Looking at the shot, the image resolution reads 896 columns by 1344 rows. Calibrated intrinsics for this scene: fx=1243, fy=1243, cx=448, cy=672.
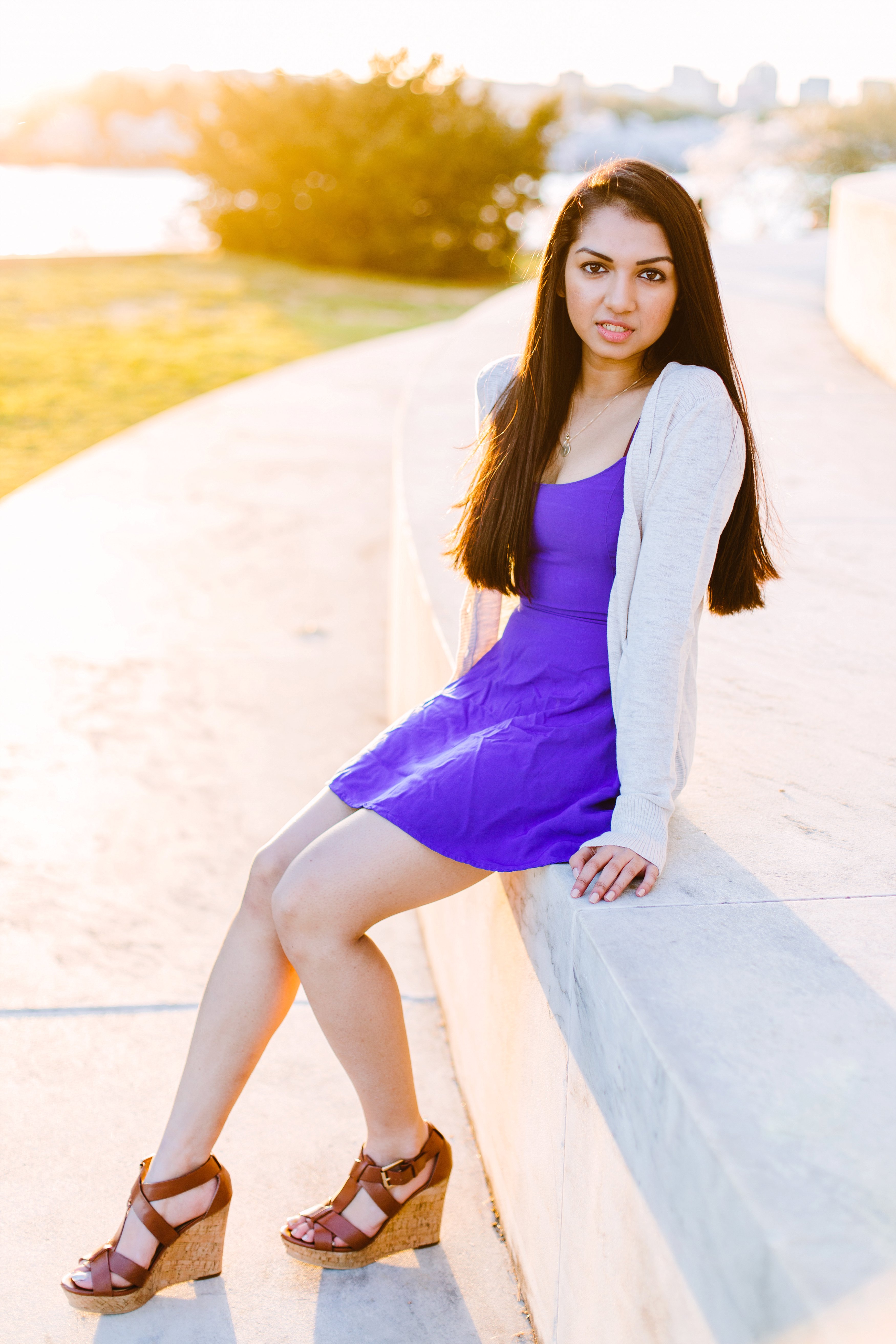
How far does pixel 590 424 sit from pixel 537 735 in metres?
0.58

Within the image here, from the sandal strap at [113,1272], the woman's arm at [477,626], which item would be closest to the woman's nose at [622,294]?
the woman's arm at [477,626]

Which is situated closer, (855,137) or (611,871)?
(611,871)

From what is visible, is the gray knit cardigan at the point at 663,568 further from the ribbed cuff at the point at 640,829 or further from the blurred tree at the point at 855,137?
the blurred tree at the point at 855,137

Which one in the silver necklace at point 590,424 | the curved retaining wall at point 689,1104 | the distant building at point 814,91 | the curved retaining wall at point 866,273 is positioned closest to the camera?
the curved retaining wall at point 689,1104

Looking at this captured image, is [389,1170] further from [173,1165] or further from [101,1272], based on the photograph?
[101,1272]

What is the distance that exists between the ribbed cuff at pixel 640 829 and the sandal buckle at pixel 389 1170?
66cm

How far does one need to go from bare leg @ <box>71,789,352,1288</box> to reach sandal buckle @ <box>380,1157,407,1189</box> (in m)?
0.27

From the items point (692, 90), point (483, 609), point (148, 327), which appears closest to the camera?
point (483, 609)

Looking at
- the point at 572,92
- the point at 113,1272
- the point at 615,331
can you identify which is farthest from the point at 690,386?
the point at 572,92

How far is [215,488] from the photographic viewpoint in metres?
7.11

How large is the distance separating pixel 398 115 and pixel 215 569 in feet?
48.3

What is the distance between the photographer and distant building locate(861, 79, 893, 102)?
1847 centimetres

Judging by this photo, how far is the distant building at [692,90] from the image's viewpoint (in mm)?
25188

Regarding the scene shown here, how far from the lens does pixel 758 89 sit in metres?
23.2
